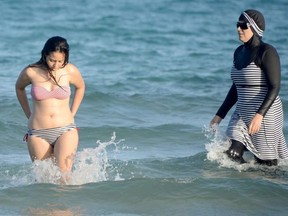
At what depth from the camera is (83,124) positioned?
1136cm

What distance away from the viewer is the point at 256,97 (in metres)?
7.45

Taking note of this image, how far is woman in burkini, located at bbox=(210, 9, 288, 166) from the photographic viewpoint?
725cm

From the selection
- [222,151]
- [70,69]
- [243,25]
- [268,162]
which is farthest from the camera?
[222,151]

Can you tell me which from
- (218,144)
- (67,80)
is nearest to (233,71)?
(218,144)

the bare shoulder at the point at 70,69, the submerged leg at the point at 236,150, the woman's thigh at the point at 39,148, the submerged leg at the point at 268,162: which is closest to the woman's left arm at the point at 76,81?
the bare shoulder at the point at 70,69

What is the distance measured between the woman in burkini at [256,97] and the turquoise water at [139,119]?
26cm

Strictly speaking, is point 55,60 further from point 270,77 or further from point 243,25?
point 270,77

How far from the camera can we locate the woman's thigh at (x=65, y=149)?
22.6ft

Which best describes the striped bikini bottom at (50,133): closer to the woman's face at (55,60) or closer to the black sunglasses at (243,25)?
the woman's face at (55,60)

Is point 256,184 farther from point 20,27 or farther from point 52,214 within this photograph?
point 20,27

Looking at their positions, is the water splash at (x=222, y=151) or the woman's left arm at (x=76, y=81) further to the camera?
the water splash at (x=222, y=151)

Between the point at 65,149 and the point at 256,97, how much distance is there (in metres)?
1.92

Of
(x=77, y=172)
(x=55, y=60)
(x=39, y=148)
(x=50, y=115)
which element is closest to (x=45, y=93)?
(x=50, y=115)

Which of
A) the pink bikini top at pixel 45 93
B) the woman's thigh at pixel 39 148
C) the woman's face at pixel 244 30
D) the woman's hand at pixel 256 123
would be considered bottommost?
the woman's thigh at pixel 39 148
